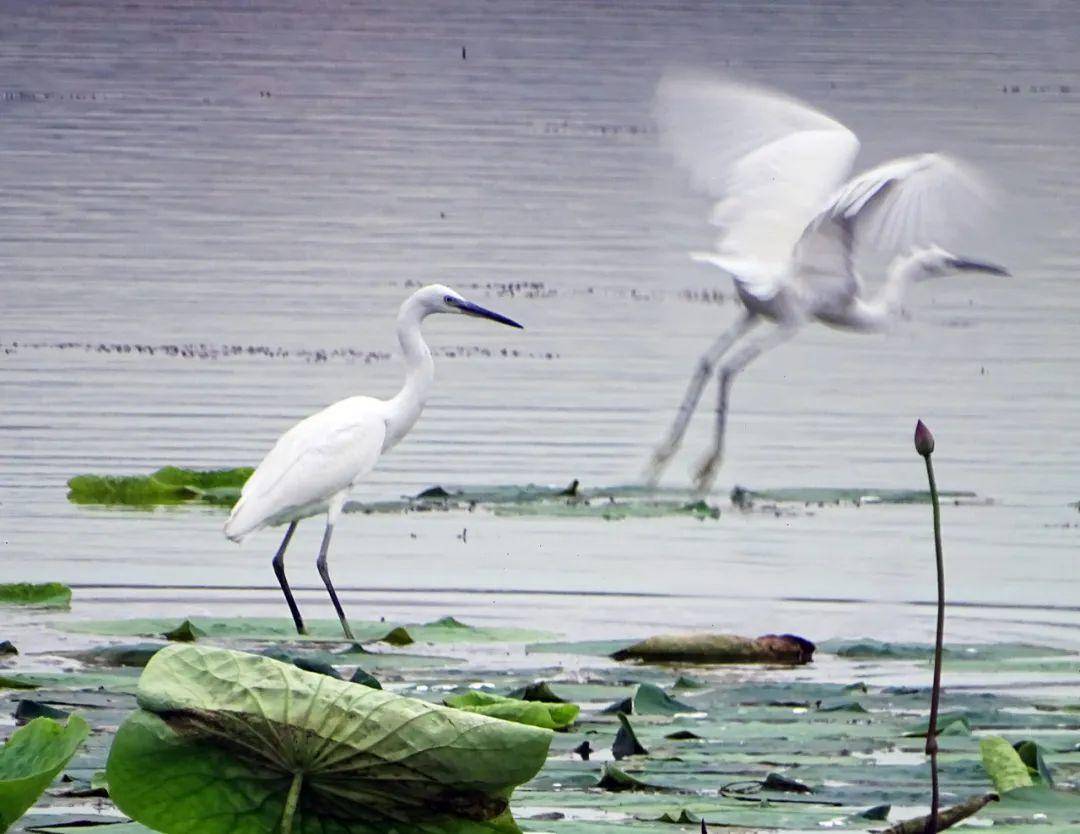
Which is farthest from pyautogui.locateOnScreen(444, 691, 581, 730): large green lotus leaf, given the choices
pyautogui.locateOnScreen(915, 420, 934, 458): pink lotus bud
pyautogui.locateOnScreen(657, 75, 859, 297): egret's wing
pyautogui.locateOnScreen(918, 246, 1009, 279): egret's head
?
pyautogui.locateOnScreen(918, 246, 1009, 279): egret's head

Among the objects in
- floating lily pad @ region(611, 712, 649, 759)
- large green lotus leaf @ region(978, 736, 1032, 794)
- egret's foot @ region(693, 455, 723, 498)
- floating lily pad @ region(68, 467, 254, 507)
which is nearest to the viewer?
large green lotus leaf @ region(978, 736, 1032, 794)

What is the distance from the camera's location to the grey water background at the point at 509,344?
28.4 ft

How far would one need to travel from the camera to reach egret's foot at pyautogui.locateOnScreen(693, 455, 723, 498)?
1023cm

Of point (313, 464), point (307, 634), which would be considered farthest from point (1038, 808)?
point (313, 464)

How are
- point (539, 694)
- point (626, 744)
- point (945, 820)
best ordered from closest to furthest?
point (945, 820), point (626, 744), point (539, 694)

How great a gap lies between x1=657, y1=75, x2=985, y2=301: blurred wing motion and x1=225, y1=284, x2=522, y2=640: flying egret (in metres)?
2.18

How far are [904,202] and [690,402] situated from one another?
1.26 meters

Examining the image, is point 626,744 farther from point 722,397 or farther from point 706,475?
point 722,397

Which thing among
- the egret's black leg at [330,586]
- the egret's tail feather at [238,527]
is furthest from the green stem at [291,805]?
the egret's tail feather at [238,527]

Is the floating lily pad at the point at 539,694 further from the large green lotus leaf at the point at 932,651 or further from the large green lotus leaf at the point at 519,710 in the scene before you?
the large green lotus leaf at the point at 932,651

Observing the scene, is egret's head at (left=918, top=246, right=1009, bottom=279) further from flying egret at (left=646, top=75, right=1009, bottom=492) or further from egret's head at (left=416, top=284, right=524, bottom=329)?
egret's head at (left=416, top=284, right=524, bottom=329)

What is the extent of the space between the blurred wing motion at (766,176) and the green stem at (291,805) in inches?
277

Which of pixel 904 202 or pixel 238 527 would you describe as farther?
pixel 904 202

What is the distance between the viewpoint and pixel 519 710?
15.7ft
